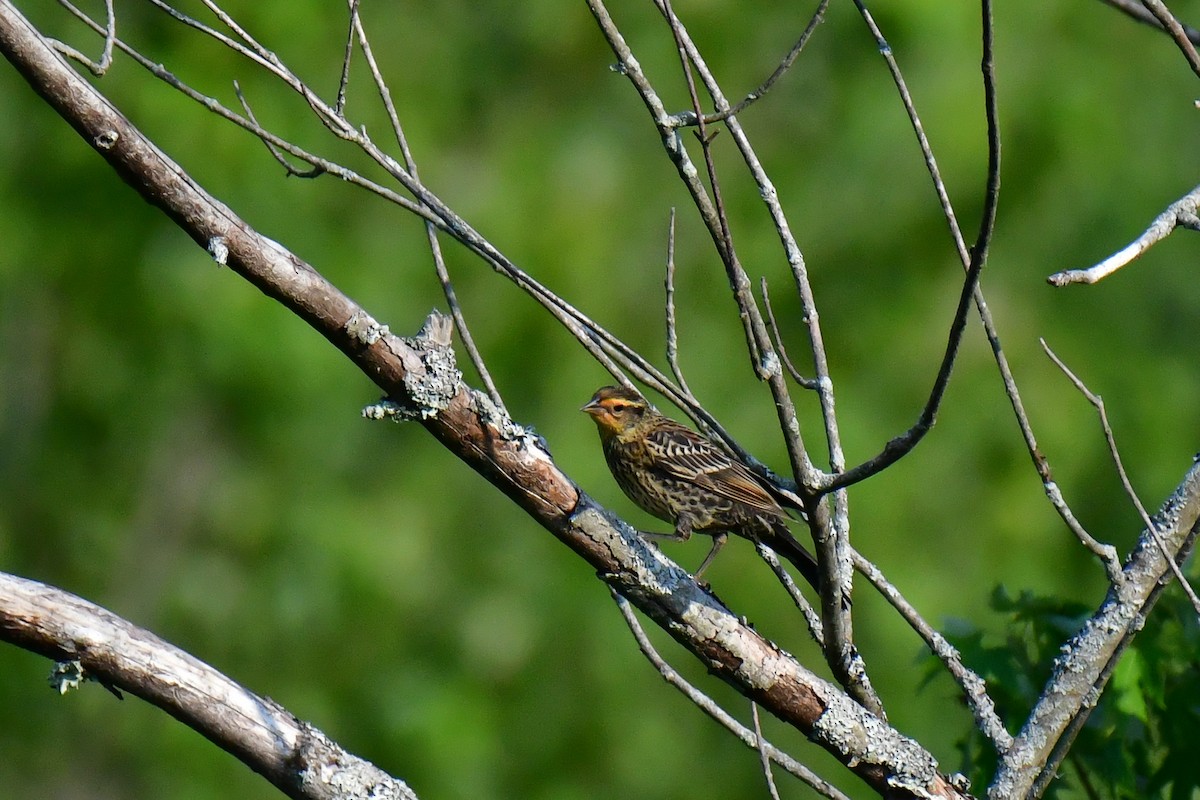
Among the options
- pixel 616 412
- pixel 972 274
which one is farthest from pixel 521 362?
pixel 972 274

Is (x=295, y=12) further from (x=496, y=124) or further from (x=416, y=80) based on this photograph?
(x=496, y=124)

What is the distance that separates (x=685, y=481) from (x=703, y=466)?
A: 9 centimetres

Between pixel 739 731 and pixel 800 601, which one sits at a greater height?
pixel 800 601

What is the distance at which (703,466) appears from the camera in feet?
17.1

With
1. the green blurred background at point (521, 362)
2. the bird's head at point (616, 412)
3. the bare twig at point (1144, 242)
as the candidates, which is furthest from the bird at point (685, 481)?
the green blurred background at point (521, 362)

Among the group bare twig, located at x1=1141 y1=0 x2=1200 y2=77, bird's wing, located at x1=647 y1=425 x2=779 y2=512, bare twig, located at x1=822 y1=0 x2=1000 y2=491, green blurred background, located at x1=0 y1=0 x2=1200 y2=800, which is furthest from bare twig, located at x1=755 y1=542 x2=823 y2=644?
green blurred background, located at x1=0 y1=0 x2=1200 y2=800

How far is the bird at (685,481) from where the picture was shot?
466 centimetres

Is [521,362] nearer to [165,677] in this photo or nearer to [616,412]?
[616,412]

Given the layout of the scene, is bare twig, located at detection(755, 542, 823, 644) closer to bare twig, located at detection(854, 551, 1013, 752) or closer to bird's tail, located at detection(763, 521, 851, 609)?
bare twig, located at detection(854, 551, 1013, 752)

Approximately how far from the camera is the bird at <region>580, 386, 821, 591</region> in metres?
4.66

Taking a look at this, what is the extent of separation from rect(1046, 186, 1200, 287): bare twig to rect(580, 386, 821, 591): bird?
72.1 inches

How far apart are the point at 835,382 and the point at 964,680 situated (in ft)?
23.6

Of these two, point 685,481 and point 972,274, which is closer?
point 972,274

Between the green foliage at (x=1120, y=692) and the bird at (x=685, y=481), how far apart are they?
719mm
